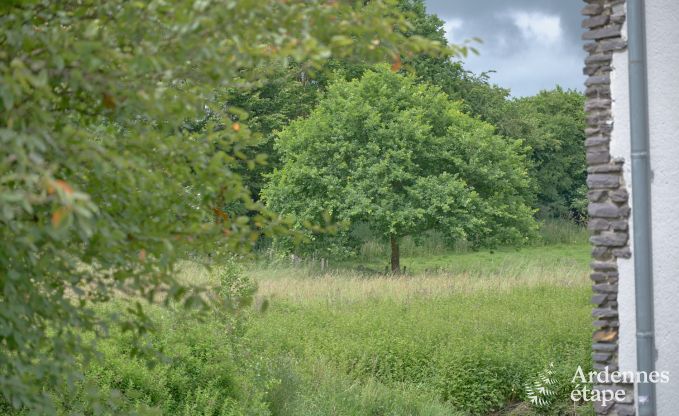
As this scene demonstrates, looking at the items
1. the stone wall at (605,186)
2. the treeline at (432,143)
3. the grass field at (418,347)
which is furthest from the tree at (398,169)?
the stone wall at (605,186)

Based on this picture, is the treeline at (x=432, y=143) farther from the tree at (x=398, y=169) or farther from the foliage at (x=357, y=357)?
the foliage at (x=357, y=357)

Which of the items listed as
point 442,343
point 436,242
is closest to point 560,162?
point 436,242

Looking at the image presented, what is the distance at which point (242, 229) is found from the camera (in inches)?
135

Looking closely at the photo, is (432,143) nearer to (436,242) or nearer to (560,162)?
(436,242)

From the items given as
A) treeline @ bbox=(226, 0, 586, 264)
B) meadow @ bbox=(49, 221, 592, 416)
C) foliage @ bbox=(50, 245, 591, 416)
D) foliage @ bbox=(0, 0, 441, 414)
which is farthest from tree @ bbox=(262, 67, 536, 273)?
foliage @ bbox=(0, 0, 441, 414)

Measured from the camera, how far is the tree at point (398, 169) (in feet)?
67.6

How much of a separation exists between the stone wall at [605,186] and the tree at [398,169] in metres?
12.9

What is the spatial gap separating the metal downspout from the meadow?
266 cm

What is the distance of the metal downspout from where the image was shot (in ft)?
21.5

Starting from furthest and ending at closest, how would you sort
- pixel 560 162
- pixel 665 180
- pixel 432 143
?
1. pixel 560 162
2. pixel 432 143
3. pixel 665 180

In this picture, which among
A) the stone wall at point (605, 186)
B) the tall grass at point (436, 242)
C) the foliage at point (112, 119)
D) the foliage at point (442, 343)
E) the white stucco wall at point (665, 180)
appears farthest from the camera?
the tall grass at point (436, 242)

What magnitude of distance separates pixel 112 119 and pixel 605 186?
4472 mm

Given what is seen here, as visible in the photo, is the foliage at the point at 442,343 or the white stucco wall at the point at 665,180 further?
the foliage at the point at 442,343

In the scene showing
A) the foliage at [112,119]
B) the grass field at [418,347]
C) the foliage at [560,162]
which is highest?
the foliage at [560,162]
